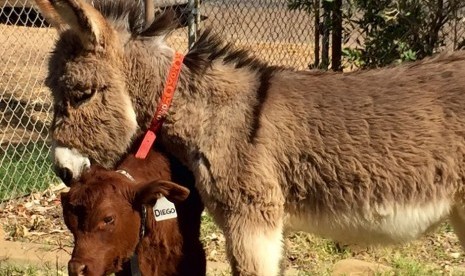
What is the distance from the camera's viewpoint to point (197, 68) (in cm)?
377

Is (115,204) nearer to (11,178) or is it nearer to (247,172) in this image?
(247,172)

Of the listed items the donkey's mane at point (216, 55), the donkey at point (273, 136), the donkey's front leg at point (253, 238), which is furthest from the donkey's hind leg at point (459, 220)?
the donkey's mane at point (216, 55)

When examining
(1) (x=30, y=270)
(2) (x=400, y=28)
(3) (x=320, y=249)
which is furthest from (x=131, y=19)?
(2) (x=400, y=28)

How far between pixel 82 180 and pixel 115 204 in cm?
19

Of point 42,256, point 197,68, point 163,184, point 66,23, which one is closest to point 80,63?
point 66,23

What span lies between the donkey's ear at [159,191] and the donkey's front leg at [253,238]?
381mm

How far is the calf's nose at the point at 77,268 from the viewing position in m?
3.11

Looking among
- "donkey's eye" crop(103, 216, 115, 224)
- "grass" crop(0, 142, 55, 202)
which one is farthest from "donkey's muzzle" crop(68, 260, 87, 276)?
"grass" crop(0, 142, 55, 202)

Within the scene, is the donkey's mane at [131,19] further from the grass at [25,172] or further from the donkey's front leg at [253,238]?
the grass at [25,172]

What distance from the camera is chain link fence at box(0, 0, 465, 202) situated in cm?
682

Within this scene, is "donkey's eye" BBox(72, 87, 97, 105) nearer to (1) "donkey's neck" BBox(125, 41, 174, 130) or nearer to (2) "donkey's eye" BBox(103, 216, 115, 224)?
(1) "donkey's neck" BBox(125, 41, 174, 130)

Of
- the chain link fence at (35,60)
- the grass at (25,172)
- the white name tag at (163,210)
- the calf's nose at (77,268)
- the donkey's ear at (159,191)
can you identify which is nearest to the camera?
the calf's nose at (77,268)

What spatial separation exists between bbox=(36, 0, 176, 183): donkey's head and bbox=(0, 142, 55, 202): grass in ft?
9.59

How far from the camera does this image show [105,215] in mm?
3152
